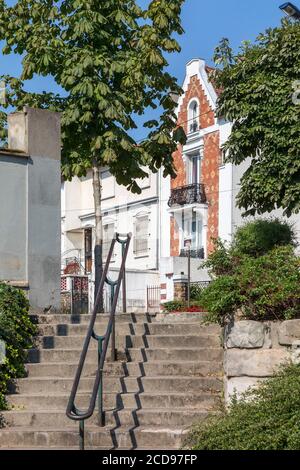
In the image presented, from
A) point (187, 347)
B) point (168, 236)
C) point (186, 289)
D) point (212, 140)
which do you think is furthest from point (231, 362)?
point (168, 236)

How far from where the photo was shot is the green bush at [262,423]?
5883mm

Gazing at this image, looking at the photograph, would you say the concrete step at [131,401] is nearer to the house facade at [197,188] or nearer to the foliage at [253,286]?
the foliage at [253,286]

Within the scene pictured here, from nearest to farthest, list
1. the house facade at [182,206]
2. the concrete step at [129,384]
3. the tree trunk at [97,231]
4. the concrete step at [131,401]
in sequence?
1. the concrete step at [131,401]
2. the concrete step at [129,384]
3. the tree trunk at [97,231]
4. the house facade at [182,206]

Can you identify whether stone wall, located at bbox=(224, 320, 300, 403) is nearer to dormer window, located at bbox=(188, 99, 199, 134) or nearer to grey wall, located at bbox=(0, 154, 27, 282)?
grey wall, located at bbox=(0, 154, 27, 282)

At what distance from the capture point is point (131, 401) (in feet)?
25.7

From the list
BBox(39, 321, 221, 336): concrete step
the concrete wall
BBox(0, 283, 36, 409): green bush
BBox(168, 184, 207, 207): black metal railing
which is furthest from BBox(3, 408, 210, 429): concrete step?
BBox(168, 184, 207, 207): black metal railing

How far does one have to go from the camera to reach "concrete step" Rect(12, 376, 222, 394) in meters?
7.99

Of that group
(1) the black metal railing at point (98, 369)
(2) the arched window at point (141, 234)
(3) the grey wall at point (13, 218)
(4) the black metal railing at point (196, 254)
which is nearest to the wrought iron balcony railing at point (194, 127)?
(2) the arched window at point (141, 234)

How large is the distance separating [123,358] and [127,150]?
649cm

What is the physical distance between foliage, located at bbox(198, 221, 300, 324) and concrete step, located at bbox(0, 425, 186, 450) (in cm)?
124

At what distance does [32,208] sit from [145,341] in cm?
239

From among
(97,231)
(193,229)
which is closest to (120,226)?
(193,229)

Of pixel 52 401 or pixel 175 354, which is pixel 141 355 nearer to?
pixel 175 354

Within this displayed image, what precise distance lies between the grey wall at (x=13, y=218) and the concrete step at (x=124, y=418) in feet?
8.26
